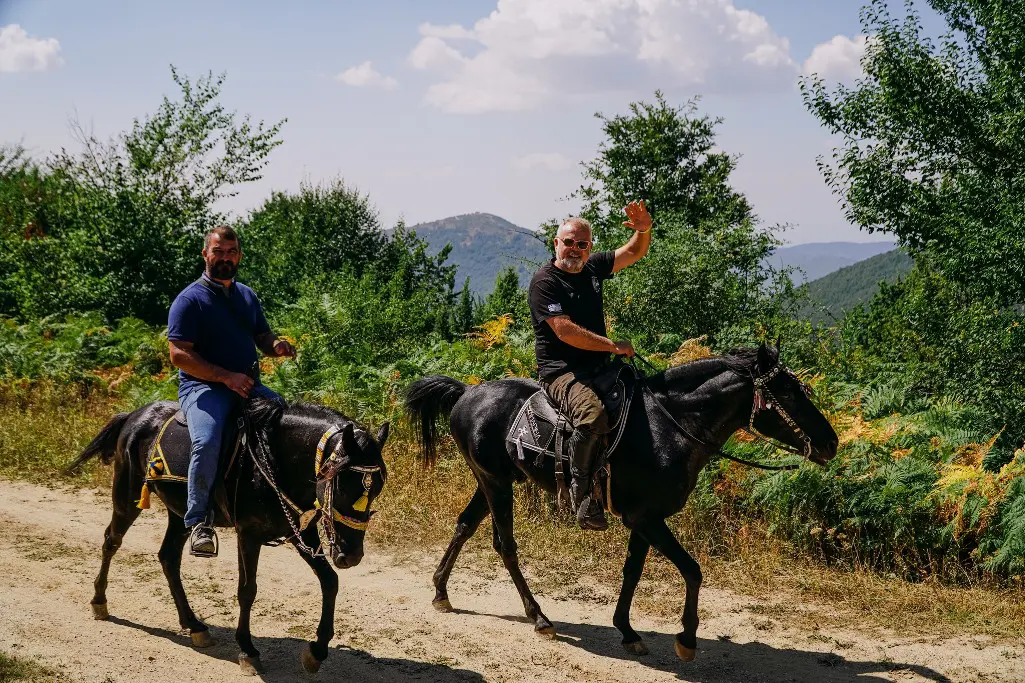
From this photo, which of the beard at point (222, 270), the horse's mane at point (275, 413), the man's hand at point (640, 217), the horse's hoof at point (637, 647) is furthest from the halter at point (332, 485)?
the man's hand at point (640, 217)

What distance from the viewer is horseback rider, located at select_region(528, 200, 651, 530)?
6.46 meters

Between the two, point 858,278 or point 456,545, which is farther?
point 858,278

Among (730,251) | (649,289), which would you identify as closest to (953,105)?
(730,251)

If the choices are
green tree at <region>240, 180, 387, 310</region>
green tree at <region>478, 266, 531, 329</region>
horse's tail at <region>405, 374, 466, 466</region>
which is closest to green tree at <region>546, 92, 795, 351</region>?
green tree at <region>478, 266, 531, 329</region>

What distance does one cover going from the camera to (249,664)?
6.25m

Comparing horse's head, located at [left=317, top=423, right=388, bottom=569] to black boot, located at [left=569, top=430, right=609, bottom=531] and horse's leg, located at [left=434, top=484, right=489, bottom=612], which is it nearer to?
black boot, located at [left=569, top=430, right=609, bottom=531]

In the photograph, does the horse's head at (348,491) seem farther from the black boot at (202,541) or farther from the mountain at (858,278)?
the mountain at (858,278)

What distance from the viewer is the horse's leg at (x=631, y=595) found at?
264 inches

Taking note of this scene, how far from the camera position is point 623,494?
21.9 feet

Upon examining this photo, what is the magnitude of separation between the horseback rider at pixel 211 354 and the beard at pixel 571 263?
2.06 meters

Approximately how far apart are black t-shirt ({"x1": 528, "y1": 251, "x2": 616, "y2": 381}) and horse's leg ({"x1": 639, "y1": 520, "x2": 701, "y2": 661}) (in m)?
1.37

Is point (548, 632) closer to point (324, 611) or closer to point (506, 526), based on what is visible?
point (506, 526)

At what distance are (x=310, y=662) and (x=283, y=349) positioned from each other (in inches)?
84.6

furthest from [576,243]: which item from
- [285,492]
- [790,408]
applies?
[285,492]
